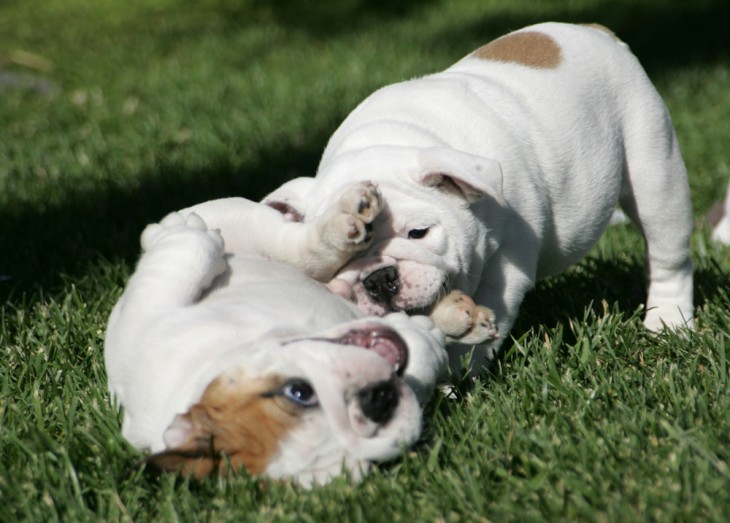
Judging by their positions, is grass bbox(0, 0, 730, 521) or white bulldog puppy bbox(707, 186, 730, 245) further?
white bulldog puppy bbox(707, 186, 730, 245)

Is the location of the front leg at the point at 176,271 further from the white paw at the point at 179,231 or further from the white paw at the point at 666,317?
the white paw at the point at 666,317

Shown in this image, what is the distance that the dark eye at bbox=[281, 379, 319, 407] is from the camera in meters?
2.85

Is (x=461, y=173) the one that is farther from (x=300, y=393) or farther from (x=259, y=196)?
(x=259, y=196)

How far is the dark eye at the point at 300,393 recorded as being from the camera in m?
2.85

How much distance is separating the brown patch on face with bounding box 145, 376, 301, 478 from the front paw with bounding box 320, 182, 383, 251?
0.76 metres

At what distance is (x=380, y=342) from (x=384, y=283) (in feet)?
2.14

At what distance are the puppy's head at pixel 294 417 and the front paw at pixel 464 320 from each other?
2.36 feet

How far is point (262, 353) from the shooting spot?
295 centimetres

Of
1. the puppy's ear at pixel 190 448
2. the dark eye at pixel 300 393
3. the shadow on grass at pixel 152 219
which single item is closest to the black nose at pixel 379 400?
the dark eye at pixel 300 393

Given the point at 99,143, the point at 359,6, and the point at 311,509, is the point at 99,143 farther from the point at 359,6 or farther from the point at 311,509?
the point at 359,6

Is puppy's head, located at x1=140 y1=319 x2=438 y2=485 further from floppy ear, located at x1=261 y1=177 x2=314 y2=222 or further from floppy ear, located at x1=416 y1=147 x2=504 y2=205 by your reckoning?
floppy ear, located at x1=261 y1=177 x2=314 y2=222

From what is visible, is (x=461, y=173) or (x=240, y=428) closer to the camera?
(x=240, y=428)

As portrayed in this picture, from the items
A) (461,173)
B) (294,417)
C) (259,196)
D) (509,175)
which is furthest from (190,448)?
(259,196)

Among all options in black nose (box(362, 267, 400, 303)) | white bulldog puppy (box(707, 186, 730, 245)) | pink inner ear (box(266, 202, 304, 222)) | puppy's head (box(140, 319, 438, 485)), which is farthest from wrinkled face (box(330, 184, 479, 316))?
white bulldog puppy (box(707, 186, 730, 245))
